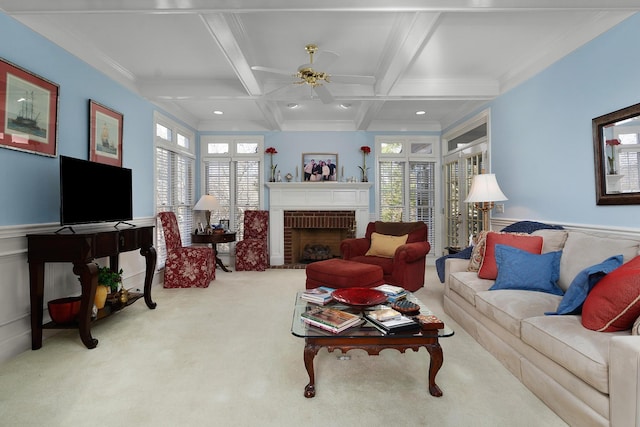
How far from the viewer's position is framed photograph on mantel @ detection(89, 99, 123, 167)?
11.0ft

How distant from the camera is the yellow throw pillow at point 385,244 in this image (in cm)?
425

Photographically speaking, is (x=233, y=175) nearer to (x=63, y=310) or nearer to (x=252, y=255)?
(x=252, y=255)

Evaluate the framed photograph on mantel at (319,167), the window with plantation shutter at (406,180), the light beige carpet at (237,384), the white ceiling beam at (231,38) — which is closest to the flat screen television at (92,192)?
the light beige carpet at (237,384)

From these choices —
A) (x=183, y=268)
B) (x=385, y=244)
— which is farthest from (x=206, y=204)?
(x=385, y=244)

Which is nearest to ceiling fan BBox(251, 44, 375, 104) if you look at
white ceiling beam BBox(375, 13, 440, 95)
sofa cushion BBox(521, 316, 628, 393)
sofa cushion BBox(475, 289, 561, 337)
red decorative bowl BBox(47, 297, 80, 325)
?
white ceiling beam BBox(375, 13, 440, 95)

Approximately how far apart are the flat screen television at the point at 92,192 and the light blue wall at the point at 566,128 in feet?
13.8

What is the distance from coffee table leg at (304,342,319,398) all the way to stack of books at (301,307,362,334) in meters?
0.13

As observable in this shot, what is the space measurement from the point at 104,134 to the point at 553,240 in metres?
4.40

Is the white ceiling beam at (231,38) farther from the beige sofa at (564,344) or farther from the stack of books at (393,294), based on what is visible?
the beige sofa at (564,344)

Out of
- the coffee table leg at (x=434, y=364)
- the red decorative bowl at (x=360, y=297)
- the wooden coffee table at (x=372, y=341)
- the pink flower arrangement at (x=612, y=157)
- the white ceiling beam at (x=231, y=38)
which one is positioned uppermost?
the white ceiling beam at (x=231, y=38)

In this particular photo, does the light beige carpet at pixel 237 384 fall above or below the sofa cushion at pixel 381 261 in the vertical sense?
below

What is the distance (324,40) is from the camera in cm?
320

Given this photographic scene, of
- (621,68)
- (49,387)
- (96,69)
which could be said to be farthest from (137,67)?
(621,68)

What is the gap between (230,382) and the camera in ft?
6.81
